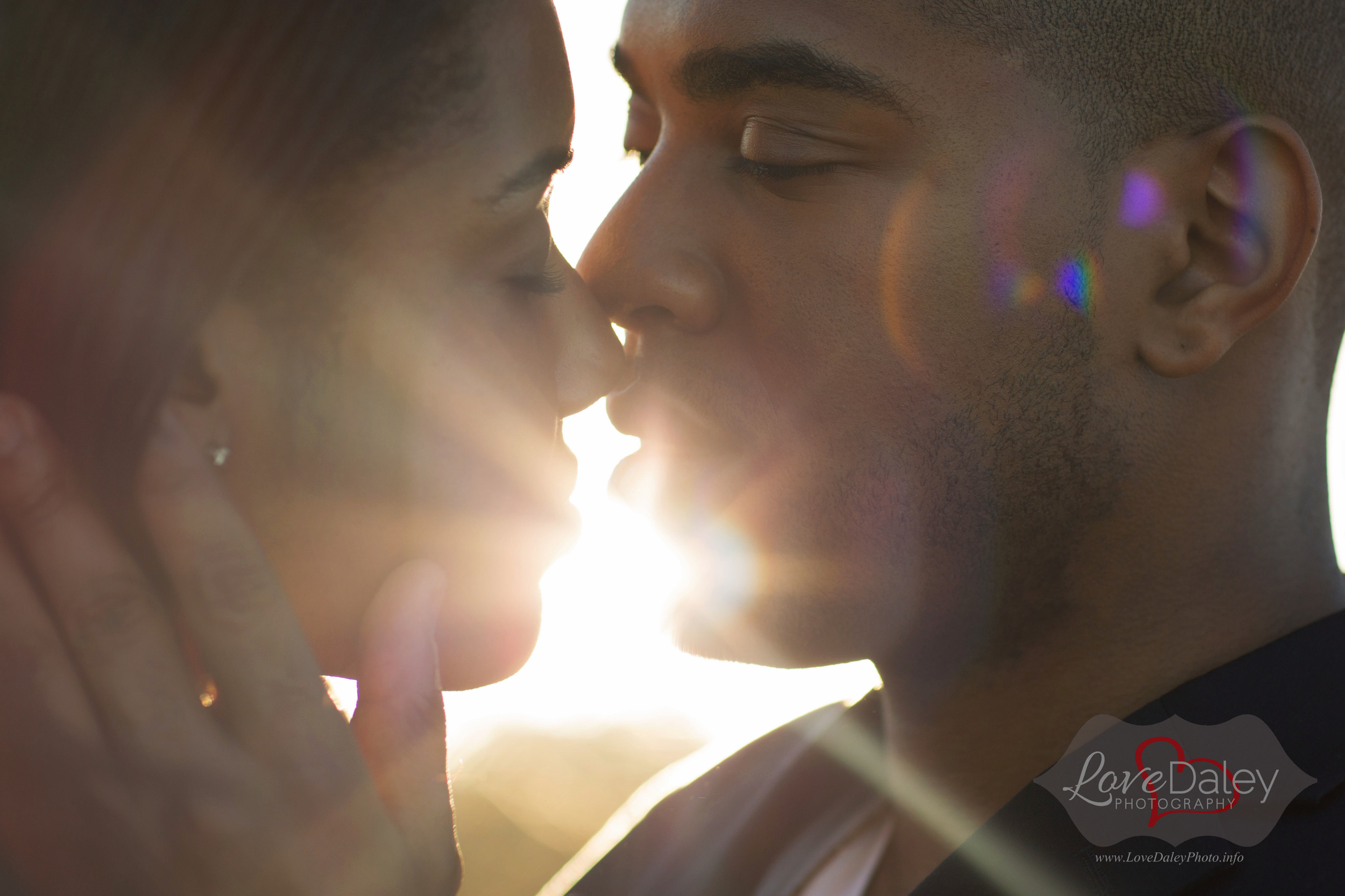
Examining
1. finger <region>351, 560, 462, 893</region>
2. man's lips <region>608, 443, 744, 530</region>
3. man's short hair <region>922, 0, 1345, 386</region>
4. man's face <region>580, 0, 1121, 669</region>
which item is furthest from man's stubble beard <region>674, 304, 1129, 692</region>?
finger <region>351, 560, 462, 893</region>

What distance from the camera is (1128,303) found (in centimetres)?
235

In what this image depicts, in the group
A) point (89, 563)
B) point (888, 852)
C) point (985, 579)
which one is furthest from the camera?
point (888, 852)

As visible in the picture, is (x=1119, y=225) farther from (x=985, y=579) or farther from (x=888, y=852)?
(x=888, y=852)

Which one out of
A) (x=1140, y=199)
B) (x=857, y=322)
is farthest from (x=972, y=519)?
(x=1140, y=199)

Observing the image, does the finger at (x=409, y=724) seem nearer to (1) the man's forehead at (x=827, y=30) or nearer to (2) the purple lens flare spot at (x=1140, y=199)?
(1) the man's forehead at (x=827, y=30)

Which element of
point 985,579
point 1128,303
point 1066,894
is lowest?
point 1066,894

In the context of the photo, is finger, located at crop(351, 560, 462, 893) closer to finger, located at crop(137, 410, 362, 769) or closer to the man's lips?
finger, located at crop(137, 410, 362, 769)

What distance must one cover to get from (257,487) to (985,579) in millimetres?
1829

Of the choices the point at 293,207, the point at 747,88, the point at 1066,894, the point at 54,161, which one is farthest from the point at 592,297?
the point at 1066,894

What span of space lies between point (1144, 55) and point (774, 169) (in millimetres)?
933

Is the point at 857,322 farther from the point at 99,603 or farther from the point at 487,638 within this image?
the point at 99,603

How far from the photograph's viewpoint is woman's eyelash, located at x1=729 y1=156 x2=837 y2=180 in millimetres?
2375

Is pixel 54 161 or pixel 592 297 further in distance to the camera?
pixel 592 297

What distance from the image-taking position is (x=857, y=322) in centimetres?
242
